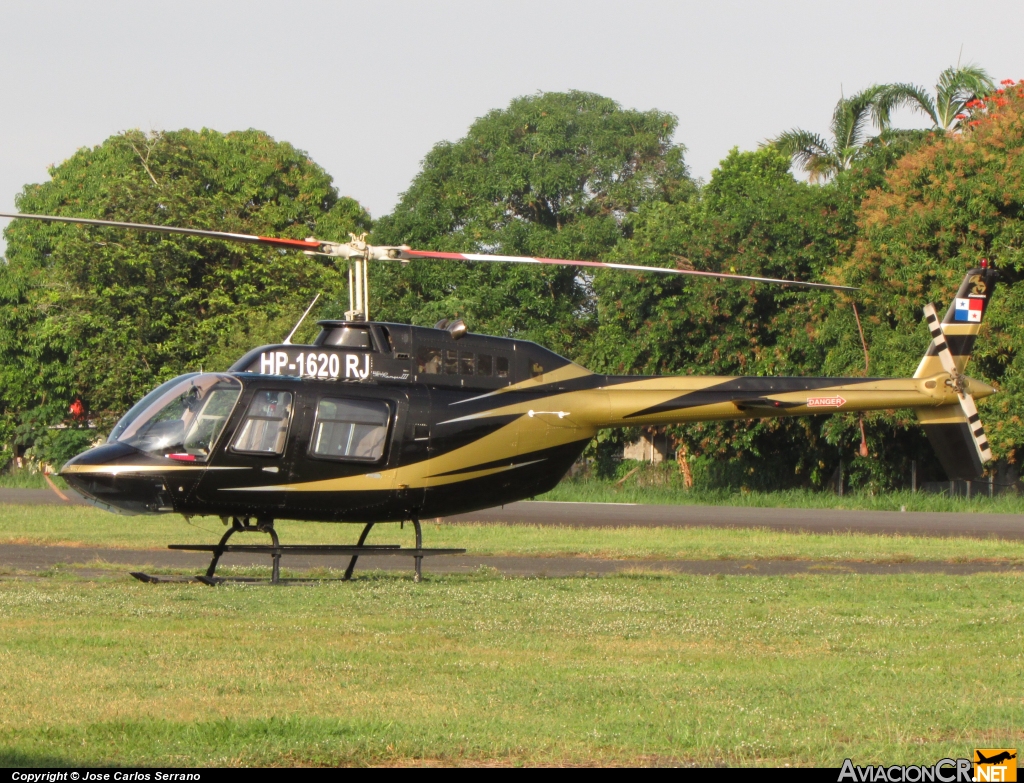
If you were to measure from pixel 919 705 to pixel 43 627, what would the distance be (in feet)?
25.3

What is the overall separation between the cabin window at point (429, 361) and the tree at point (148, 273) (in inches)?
1098

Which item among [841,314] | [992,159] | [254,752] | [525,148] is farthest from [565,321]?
[254,752]

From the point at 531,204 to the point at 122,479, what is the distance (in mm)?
43627

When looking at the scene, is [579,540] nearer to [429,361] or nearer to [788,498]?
[429,361]

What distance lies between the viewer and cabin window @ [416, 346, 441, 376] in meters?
16.0

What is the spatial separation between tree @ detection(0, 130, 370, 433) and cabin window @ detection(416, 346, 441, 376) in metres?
27.9

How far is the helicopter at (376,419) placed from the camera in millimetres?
14922

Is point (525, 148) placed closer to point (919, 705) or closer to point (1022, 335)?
point (1022, 335)

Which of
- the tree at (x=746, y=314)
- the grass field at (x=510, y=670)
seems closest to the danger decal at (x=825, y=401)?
the grass field at (x=510, y=670)

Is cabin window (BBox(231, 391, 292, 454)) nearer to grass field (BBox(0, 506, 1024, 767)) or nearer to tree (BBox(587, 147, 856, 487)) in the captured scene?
grass field (BBox(0, 506, 1024, 767))

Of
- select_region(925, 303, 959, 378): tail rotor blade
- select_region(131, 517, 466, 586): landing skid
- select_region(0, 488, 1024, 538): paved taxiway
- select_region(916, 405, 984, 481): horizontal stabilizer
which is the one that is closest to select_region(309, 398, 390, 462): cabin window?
select_region(131, 517, 466, 586): landing skid

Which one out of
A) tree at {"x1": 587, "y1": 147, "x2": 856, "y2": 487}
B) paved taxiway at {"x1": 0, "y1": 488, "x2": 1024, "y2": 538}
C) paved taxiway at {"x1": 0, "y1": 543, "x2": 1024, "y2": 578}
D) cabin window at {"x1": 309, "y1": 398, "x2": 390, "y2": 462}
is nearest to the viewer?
cabin window at {"x1": 309, "y1": 398, "x2": 390, "y2": 462}

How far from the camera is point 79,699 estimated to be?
8195 mm

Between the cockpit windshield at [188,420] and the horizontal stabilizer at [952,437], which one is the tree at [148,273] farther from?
the horizontal stabilizer at [952,437]
